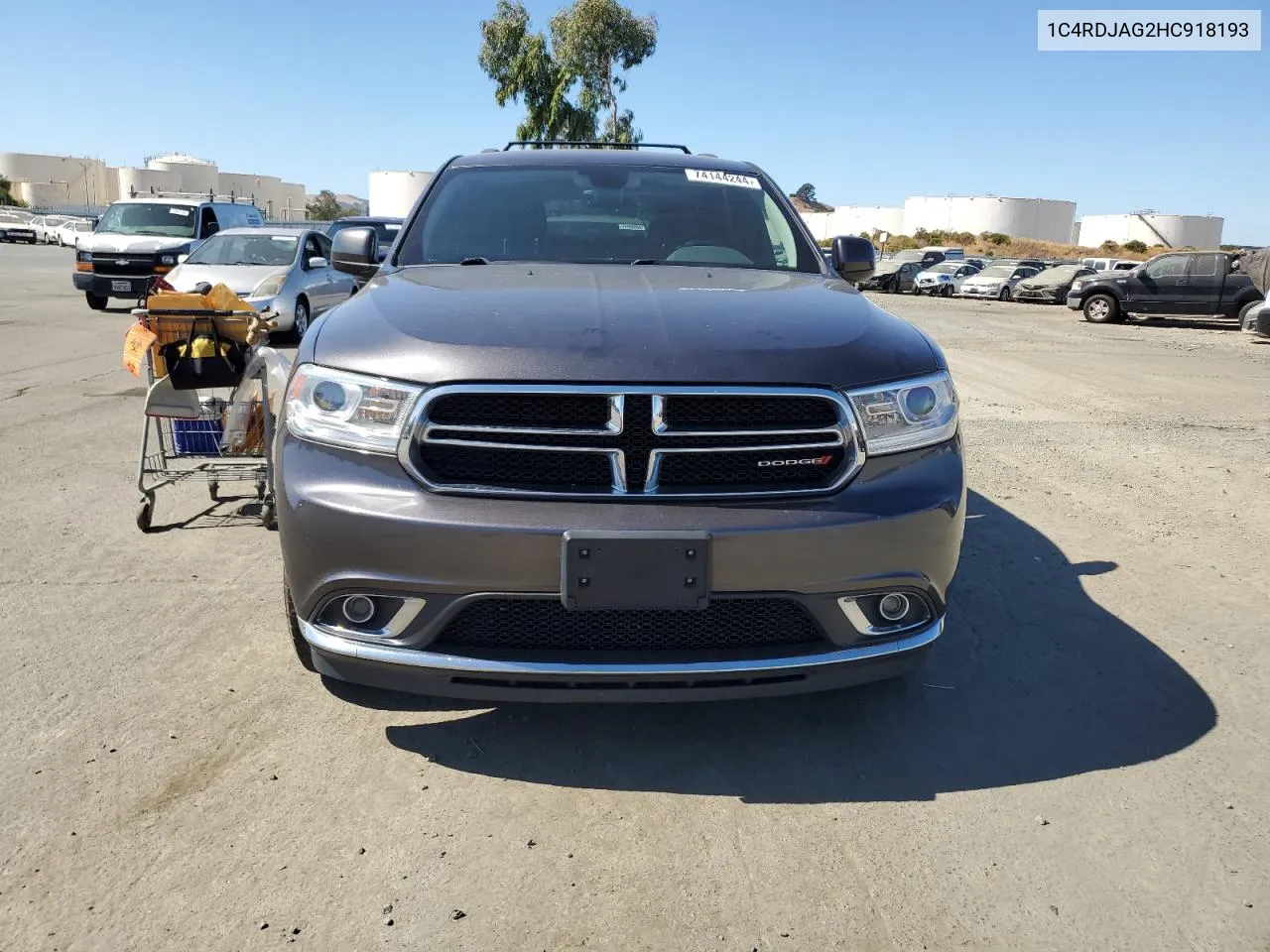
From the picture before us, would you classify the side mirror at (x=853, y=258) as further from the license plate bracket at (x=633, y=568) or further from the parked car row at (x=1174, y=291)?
the parked car row at (x=1174, y=291)

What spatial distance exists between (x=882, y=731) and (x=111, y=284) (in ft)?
55.1

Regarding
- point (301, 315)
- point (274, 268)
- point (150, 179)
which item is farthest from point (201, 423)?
point (150, 179)

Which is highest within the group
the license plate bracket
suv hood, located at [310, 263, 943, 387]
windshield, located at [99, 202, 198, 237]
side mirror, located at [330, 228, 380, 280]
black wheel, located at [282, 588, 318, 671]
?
windshield, located at [99, 202, 198, 237]

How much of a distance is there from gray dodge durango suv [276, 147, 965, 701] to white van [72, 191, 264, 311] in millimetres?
15358

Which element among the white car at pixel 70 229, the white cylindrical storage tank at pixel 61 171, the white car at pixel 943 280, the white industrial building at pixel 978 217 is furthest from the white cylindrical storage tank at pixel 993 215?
the white cylindrical storage tank at pixel 61 171

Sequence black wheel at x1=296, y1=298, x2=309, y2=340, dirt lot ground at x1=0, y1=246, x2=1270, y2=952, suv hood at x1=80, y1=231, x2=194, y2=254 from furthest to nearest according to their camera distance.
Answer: suv hood at x1=80, y1=231, x2=194, y2=254 < black wheel at x1=296, y1=298, x2=309, y2=340 < dirt lot ground at x1=0, y1=246, x2=1270, y2=952

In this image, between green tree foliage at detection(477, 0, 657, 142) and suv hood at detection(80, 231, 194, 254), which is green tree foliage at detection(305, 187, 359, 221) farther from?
suv hood at detection(80, 231, 194, 254)

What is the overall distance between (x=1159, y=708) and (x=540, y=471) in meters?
2.12

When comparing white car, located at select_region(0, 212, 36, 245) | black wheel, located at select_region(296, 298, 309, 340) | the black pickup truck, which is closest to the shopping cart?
black wheel, located at select_region(296, 298, 309, 340)

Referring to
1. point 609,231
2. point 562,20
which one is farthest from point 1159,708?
point 562,20

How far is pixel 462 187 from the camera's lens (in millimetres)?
4133

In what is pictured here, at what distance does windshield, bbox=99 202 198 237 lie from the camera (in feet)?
57.6

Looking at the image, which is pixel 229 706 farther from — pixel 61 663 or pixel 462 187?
pixel 462 187

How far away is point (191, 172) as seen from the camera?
372 feet
